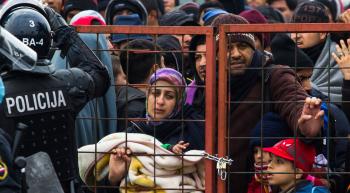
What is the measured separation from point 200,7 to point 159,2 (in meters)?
1.62

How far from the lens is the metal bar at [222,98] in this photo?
8.45m

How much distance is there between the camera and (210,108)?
27.8 feet

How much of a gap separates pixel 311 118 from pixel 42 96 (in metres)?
1.70

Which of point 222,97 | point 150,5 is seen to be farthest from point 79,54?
point 150,5

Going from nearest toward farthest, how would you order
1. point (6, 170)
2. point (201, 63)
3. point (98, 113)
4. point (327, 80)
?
point (6, 170), point (201, 63), point (98, 113), point (327, 80)

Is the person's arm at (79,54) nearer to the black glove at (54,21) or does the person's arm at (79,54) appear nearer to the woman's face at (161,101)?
the black glove at (54,21)

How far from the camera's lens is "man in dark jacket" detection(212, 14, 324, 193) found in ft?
28.0

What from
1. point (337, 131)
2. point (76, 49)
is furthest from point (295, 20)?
point (76, 49)

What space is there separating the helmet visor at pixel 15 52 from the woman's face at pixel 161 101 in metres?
1.45

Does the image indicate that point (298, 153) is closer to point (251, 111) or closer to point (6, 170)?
point (251, 111)

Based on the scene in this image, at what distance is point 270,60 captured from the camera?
888 centimetres

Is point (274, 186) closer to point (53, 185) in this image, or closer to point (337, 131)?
point (337, 131)

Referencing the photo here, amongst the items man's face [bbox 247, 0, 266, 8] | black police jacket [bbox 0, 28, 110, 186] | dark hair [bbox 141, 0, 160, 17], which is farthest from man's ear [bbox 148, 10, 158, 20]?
black police jacket [bbox 0, 28, 110, 186]

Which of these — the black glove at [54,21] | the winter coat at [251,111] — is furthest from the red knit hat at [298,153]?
the black glove at [54,21]
